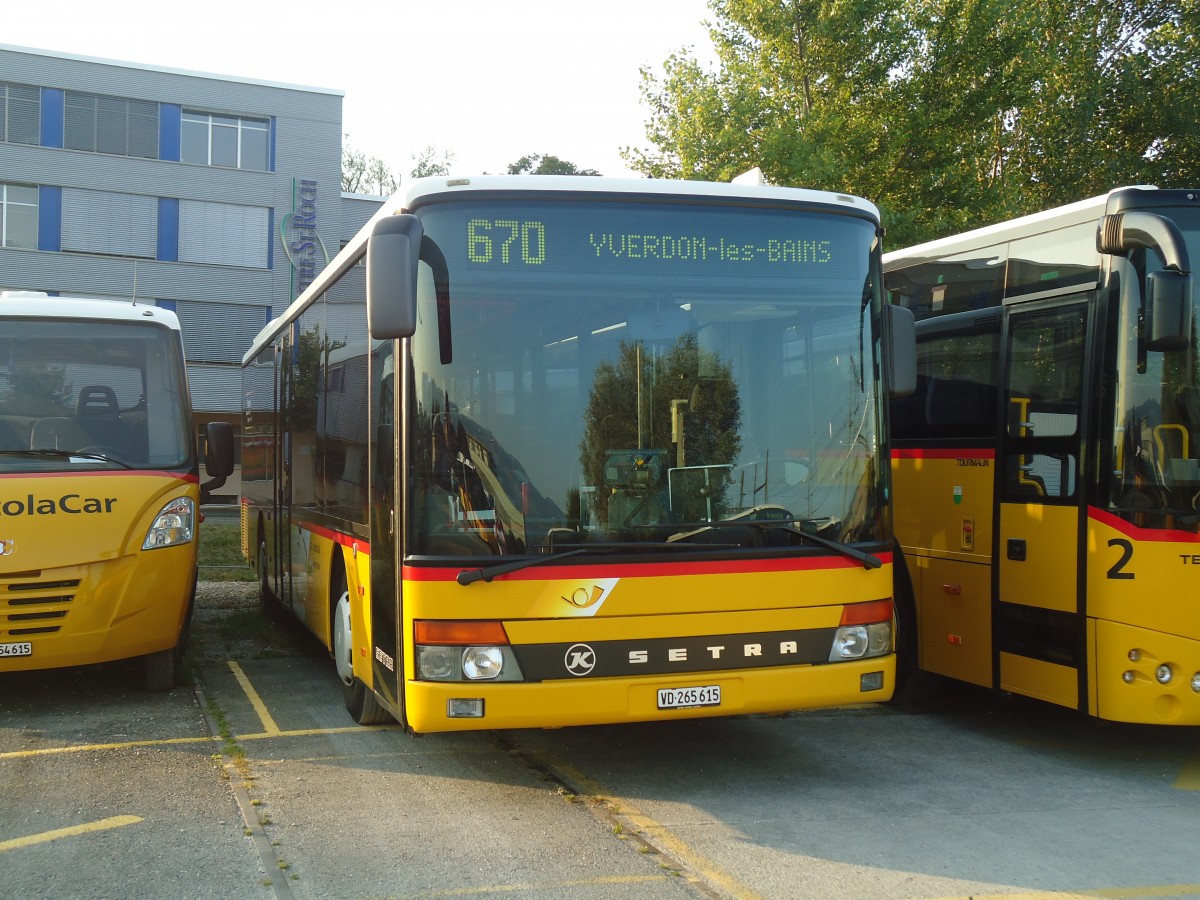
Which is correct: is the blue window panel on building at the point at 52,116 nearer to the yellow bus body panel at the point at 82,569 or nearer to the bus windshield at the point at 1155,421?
the yellow bus body panel at the point at 82,569

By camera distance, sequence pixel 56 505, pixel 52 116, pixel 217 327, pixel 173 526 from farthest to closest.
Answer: pixel 217 327, pixel 52 116, pixel 173 526, pixel 56 505

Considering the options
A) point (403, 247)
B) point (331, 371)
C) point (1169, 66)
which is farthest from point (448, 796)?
point (1169, 66)

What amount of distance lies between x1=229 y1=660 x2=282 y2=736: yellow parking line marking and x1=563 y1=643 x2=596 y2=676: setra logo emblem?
2.77 meters

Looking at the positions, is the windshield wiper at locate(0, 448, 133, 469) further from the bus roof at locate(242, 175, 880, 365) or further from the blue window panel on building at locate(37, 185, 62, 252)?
the blue window panel on building at locate(37, 185, 62, 252)

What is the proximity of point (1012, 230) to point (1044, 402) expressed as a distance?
1.18 m

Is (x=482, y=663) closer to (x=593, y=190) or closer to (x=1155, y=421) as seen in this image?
(x=593, y=190)

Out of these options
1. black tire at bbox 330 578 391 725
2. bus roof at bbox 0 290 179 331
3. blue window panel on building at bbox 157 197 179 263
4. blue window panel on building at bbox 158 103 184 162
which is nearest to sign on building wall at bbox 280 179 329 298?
blue window panel on building at bbox 157 197 179 263

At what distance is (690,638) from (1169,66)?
23.1 meters

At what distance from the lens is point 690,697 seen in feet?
19.4

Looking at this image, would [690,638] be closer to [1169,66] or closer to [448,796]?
[448,796]

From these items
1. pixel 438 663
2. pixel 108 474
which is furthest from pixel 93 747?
pixel 438 663

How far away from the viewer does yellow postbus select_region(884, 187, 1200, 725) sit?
→ 21.2 ft

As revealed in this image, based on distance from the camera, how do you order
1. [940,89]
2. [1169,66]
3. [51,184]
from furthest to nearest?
1. [51,184]
2. [1169,66]
3. [940,89]

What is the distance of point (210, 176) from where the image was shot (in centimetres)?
4212
